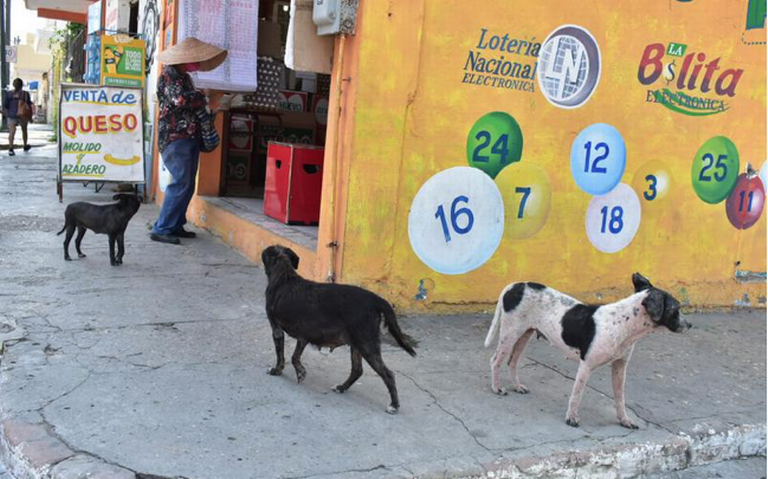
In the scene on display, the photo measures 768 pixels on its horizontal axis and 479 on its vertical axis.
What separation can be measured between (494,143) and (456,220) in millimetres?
742

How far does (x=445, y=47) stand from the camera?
221 inches

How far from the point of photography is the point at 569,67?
6098mm

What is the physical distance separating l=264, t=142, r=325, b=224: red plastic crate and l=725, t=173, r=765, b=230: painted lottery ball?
4.30m

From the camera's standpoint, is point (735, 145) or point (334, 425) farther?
point (735, 145)

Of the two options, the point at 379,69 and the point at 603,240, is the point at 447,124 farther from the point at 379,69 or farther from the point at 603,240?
the point at 603,240

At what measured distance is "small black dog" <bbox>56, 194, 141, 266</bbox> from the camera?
6.52 meters

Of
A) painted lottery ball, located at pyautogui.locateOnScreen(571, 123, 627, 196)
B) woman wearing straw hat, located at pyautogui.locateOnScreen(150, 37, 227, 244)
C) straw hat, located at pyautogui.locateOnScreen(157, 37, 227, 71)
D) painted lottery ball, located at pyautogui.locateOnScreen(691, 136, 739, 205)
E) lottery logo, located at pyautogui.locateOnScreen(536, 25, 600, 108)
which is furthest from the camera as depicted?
woman wearing straw hat, located at pyautogui.locateOnScreen(150, 37, 227, 244)

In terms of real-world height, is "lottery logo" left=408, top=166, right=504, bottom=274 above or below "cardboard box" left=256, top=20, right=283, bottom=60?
below

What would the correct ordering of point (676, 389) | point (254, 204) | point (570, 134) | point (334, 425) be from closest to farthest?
point (334, 425) < point (676, 389) < point (570, 134) < point (254, 204)

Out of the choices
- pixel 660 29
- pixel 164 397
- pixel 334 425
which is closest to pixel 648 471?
pixel 334 425

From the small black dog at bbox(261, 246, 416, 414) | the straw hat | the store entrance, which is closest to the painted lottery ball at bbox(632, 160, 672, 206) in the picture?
the store entrance

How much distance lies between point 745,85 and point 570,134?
2.27 meters

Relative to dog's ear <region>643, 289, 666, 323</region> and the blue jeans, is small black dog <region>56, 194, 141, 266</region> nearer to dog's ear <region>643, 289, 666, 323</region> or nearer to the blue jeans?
the blue jeans

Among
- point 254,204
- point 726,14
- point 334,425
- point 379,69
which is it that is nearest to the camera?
point 334,425
